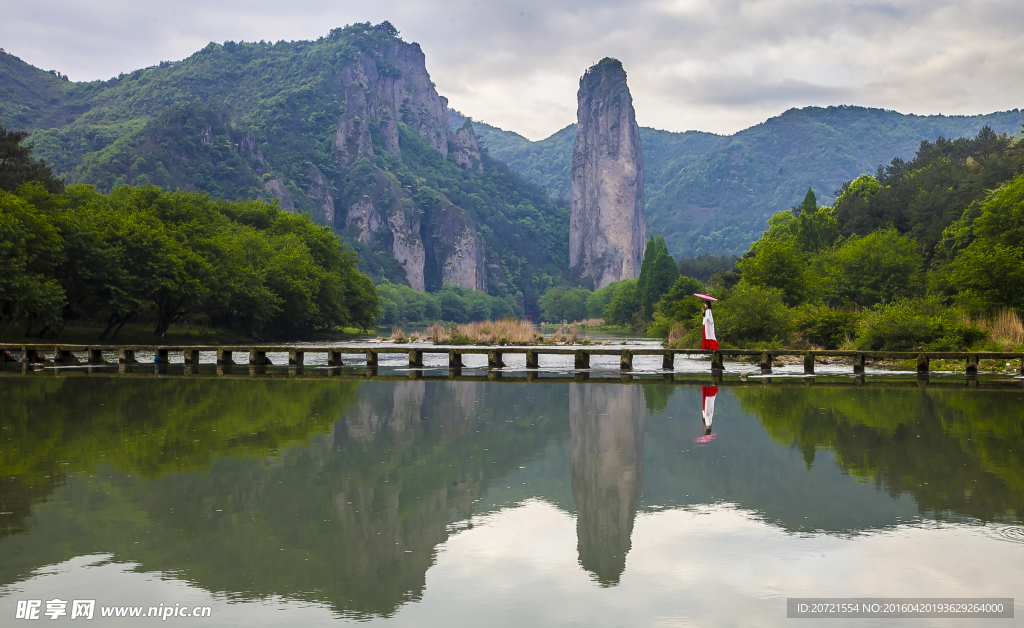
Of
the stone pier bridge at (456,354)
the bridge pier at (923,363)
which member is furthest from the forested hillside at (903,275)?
the bridge pier at (923,363)

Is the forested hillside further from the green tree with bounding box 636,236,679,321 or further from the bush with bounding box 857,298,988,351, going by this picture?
the green tree with bounding box 636,236,679,321

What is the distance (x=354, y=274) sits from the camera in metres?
75.4

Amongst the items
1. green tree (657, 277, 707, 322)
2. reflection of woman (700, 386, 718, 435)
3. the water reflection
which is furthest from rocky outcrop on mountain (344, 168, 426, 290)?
the water reflection

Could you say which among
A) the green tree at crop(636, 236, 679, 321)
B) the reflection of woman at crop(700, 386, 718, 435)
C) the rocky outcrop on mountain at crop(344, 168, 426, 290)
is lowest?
the reflection of woman at crop(700, 386, 718, 435)

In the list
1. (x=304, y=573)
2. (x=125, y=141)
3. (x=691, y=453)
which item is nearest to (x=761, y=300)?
(x=691, y=453)

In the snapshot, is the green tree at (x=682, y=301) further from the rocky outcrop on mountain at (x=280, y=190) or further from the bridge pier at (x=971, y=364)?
the rocky outcrop on mountain at (x=280, y=190)

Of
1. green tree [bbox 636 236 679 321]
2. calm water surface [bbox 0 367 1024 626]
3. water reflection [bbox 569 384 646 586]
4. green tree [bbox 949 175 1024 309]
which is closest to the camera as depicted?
calm water surface [bbox 0 367 1024 626]

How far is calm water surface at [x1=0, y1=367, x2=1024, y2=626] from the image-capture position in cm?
712

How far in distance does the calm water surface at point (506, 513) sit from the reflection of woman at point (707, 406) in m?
0.32

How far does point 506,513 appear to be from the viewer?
9.86m

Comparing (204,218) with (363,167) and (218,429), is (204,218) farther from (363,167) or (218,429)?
(363,167)

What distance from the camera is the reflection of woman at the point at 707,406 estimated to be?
1690 cm

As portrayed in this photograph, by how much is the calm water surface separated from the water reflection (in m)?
0.05

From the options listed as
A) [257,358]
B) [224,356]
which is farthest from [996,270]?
[224,356]
